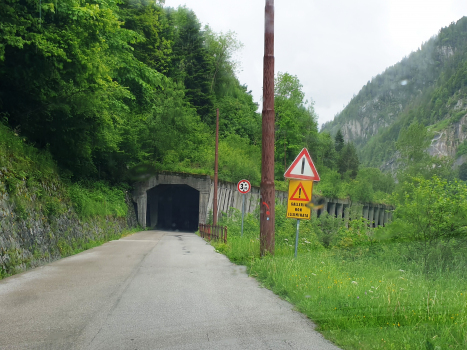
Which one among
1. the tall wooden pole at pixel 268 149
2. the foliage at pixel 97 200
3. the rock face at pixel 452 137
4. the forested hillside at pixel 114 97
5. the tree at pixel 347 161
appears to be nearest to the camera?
the tall wooden pole at pixel 268 149

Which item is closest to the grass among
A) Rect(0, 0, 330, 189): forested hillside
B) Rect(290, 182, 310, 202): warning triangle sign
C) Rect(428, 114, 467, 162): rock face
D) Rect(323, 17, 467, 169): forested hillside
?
Rect(290, 182, 310, 202): warning triangle sign

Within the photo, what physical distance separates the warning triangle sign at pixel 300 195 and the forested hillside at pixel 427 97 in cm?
12551

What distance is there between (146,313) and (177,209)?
4726 centimetres

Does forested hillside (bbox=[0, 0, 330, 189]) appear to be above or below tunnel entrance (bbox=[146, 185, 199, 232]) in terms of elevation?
above

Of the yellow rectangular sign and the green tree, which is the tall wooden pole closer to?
the yellow rectangular sign

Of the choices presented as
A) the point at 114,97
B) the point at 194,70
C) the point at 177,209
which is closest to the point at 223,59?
the point at 194,70

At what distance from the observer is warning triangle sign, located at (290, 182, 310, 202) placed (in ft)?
32.7

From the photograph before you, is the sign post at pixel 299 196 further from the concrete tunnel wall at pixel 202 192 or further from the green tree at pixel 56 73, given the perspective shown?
the concrete tunnel wall at pixel 202 192

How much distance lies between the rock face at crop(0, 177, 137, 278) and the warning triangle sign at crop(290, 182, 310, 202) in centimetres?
655

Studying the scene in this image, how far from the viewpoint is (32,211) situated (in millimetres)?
12609

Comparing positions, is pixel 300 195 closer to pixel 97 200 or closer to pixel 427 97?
pixel 97 200

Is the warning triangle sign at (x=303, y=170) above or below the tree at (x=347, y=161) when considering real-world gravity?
above

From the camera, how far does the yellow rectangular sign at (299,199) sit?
9969 mm

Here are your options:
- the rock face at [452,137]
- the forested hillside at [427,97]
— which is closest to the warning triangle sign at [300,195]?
the forested hillside at [427,97]
